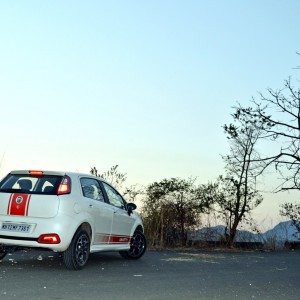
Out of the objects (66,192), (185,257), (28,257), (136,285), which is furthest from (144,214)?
(136,285)

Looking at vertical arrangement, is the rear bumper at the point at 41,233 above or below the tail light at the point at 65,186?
below

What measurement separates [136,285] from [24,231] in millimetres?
2481

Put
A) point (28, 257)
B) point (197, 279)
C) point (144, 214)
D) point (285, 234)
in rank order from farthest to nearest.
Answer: point (285, 234), point (144, 214), point (28, 257), point (197, 279)

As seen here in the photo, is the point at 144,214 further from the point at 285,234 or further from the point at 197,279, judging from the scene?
the point at 197,279

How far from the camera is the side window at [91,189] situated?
10.5 meters

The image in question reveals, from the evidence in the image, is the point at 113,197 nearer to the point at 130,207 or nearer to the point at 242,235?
the point at 130,207

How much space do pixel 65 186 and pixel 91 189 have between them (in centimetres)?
94

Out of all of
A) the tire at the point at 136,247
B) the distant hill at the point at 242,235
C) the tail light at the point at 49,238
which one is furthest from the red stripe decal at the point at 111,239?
the distant hill at the point at 242,235

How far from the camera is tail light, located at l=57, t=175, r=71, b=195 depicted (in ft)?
32.5

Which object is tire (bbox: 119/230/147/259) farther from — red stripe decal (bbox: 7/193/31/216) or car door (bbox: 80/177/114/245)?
red stripe decal (bbox: 7/193/31/216)

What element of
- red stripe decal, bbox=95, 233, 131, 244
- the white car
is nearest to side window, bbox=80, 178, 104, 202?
the white car

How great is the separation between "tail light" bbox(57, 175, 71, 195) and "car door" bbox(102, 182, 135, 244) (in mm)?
1555

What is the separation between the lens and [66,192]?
9.92 m

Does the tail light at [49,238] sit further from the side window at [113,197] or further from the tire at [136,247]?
the tire at [136,247]
